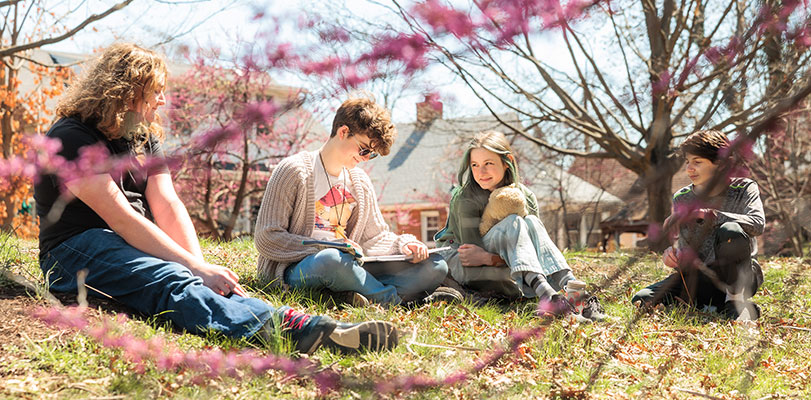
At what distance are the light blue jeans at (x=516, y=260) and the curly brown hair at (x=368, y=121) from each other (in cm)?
73

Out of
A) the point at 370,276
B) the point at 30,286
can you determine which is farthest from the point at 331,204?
the point at 30,286

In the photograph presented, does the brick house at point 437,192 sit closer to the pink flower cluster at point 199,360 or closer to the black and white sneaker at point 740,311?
the black and white sneaker at point 740,311

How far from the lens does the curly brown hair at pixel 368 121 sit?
3129 millimetres

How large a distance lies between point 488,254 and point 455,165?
534 inches

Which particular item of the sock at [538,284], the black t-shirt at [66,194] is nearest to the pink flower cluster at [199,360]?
the black t-shirt at [66,194]

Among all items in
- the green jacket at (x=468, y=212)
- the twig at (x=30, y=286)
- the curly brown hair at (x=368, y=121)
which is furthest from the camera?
the green jacket at (x=468, y=212)

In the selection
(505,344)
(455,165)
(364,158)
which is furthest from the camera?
(455,165)

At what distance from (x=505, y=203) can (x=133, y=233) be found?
1.76 m

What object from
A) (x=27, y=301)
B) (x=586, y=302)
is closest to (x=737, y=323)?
(x=586, y=302)

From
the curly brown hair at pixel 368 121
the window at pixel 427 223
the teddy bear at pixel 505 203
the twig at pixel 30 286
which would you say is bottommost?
the window at pixel 427 223

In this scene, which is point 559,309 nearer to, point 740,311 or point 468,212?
point 468,212

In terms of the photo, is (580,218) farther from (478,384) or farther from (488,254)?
(478,384)

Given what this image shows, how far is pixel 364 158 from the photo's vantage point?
3.24 metres

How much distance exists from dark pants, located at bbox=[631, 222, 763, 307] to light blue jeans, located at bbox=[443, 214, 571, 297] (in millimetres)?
501
